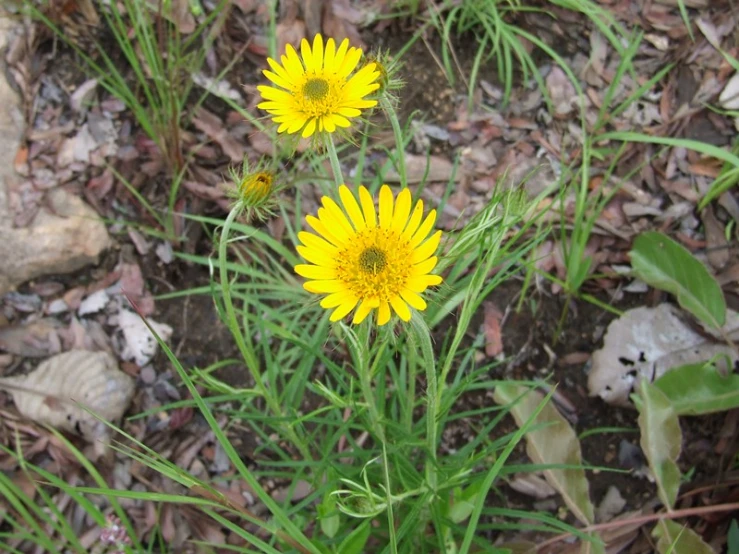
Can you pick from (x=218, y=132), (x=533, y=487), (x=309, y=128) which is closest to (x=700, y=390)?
(x=533, y=487)

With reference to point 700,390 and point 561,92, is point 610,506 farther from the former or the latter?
point 561,92

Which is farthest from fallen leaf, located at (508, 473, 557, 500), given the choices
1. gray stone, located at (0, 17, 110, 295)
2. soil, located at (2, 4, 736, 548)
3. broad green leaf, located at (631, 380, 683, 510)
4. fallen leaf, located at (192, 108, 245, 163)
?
gray stone, located at (0, 17, 110, 295)

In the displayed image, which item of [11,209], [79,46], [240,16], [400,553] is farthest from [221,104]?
[400,553]

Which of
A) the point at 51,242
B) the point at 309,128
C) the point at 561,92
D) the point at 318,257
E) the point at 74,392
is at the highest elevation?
the point at 309,128

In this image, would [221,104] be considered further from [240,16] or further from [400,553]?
[400,553]

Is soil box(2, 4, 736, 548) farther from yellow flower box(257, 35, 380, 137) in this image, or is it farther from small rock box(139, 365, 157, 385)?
yellow flower box(257, 35, 380, 137)

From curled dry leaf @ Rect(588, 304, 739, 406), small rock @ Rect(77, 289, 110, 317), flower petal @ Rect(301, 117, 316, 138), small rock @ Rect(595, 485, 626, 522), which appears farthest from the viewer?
small rock @ Rect(77, 289, 110, 317)
